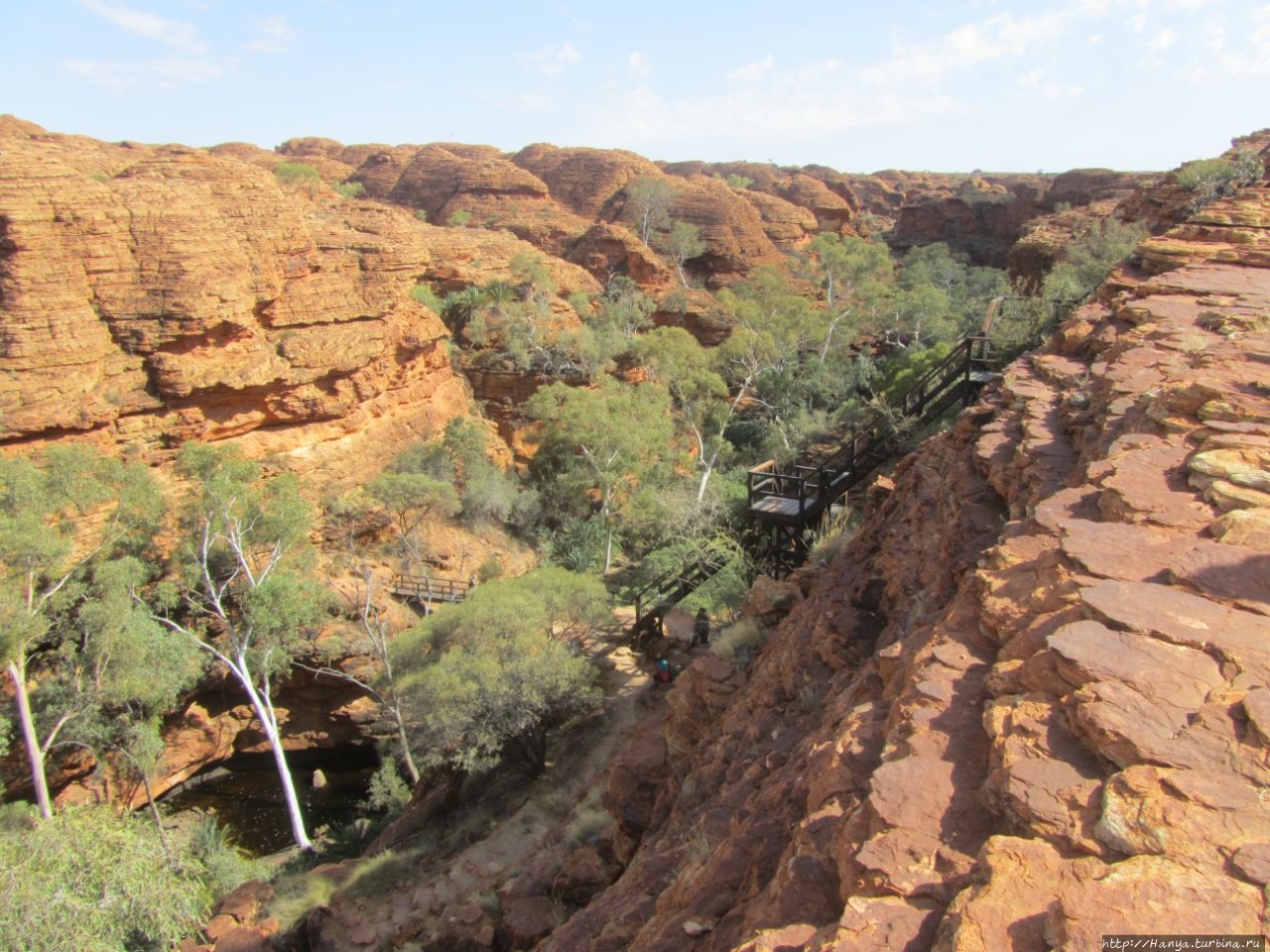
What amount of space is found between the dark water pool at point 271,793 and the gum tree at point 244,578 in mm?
733

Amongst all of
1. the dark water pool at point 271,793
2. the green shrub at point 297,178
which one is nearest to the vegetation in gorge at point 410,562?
the dark water pool at point 271,793

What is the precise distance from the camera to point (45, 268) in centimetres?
1590

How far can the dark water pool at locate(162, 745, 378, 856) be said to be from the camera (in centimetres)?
1532

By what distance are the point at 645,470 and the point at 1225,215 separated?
1380 centimetres

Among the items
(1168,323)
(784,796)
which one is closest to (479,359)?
(1168,323)

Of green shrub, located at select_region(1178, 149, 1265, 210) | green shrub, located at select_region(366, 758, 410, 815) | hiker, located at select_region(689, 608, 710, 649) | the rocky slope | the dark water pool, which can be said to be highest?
green shrub, located at select_region(1178, 149, 1265, 210)

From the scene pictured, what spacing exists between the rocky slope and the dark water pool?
11499 mm

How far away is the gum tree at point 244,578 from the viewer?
14.4 metres

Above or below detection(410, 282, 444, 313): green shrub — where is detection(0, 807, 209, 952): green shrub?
below

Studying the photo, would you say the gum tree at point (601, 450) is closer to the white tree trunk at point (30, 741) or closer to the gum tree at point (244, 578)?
the gum tree at point (244, 578)

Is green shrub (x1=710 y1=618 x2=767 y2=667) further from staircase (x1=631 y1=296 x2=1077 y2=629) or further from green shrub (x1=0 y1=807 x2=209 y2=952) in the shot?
green shrub (x1=0 y1=807 x2=209 y2=952)

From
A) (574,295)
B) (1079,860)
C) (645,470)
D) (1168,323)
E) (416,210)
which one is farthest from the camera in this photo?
(416,210)

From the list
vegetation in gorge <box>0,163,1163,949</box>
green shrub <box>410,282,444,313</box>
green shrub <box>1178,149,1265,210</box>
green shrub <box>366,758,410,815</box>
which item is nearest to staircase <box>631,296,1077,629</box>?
vegetation in gorge <box>0,163,1163,949</box>

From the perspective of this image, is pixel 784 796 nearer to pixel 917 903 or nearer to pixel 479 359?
pixel 917 903
